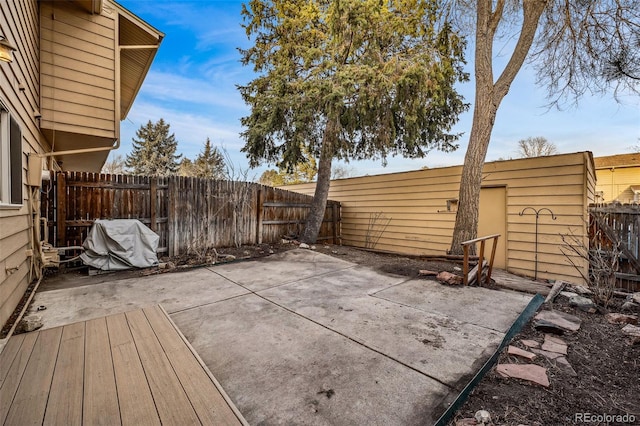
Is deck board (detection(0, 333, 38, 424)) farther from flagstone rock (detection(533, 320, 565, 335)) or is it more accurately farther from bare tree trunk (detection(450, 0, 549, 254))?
bare tree trunk (detection(450, 0, 549, 254))

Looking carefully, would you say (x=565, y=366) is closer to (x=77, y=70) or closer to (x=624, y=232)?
(x=624, y=232)

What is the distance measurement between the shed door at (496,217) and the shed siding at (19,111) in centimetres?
783

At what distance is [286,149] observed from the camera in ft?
24.0

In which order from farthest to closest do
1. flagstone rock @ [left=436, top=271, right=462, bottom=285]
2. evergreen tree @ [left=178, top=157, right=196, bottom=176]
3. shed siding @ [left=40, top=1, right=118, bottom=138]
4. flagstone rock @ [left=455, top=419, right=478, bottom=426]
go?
evergreen tree @ [left=178, top=157, right=196, bottom=176], shed siding @ [left=40, top=1, right=118, bottom=138], flagstone rock @ [left=436, top=271, right=462, bottom=285], flagstone rock @ [left=455, top=419, right=478, bottom=426]

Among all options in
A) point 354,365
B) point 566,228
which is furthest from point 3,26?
point 566,228

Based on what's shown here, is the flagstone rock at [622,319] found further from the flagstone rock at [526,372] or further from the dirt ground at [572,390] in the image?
the flagstone rock at [526,372]

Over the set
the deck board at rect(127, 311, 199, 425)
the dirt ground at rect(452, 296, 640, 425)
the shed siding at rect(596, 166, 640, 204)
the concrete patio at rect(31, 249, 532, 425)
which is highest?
the shed siding at rect(596, 166, 640, 204)

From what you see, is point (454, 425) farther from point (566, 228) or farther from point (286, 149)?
point (286, 149)

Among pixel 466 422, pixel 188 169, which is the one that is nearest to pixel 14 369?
pixel 466 422

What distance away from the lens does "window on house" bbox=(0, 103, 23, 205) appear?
7.97ft

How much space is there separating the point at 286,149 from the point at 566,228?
6365 mm

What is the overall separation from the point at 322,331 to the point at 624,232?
6.21m

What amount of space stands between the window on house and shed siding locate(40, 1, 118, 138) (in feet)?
6.50

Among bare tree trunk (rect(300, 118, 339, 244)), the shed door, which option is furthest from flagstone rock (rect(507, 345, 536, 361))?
bare tree trunk (rect(300, 118, 339, 244))
